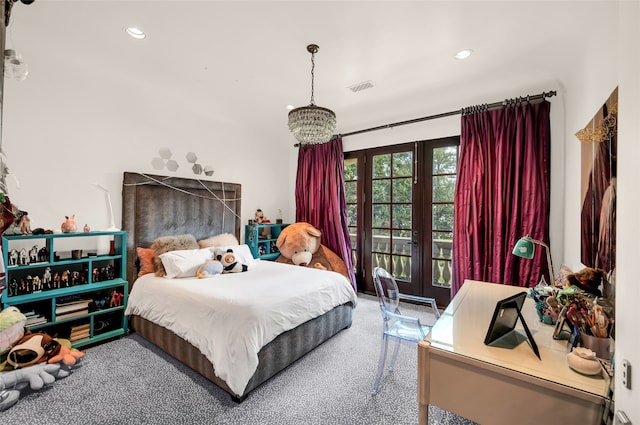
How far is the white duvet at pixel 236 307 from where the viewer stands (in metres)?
1.83

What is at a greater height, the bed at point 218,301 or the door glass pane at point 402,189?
the door glass pane at point 402,189

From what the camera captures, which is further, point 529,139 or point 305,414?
point 529,139

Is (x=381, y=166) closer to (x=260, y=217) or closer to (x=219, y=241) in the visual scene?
(x=260, y=217)

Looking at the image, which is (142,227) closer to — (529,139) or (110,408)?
(110,408)

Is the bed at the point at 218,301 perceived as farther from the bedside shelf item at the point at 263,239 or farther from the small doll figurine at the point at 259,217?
the small doll figurine at the point at 259,217

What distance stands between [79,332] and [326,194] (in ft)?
10.3

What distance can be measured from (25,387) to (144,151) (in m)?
2.24

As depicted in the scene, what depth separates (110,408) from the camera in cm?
176

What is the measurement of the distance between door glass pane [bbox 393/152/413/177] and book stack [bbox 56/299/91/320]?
3683 mm

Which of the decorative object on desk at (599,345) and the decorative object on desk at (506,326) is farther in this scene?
the decorative object on desk at (506,326)

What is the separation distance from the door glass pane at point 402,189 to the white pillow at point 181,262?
2.53 meters

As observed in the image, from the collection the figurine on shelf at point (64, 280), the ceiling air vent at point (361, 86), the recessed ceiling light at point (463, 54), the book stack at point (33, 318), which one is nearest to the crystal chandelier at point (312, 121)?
the ceiling air vent at point (361, 86)

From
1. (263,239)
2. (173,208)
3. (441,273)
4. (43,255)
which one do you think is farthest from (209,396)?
(441,273)

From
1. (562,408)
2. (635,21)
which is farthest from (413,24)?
(562,408)
